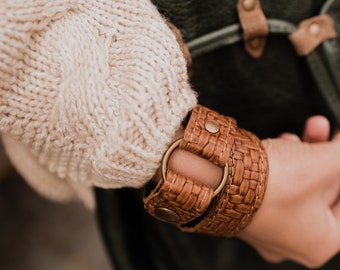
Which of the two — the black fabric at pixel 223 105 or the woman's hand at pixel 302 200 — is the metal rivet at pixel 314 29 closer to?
the black fabric at pixel 223 105

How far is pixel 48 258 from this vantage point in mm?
1469

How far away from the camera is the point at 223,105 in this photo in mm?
697

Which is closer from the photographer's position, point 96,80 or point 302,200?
point 96,80

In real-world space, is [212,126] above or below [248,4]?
below

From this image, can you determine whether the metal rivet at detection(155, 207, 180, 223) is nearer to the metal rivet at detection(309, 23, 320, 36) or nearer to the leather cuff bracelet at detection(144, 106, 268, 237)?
the leather cuff bracelet at detection(144, 106, 268, 237)

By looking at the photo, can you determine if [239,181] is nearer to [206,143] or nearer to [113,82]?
[206,143]

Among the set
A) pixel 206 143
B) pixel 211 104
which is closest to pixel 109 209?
pixel 211 104

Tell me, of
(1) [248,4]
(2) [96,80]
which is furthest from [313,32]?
(2) [96,80]

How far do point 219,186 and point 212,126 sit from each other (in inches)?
2.9

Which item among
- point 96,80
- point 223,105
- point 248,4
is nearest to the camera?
point 96,80

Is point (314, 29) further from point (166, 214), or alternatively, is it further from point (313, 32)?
point (166, 214)

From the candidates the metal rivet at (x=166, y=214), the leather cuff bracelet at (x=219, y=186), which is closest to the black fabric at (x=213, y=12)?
the leather cuff bracelet at (x=219, y=186)

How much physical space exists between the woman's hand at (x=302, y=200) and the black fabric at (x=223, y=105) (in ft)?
0.22

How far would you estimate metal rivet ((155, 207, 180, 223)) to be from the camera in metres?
0.52
